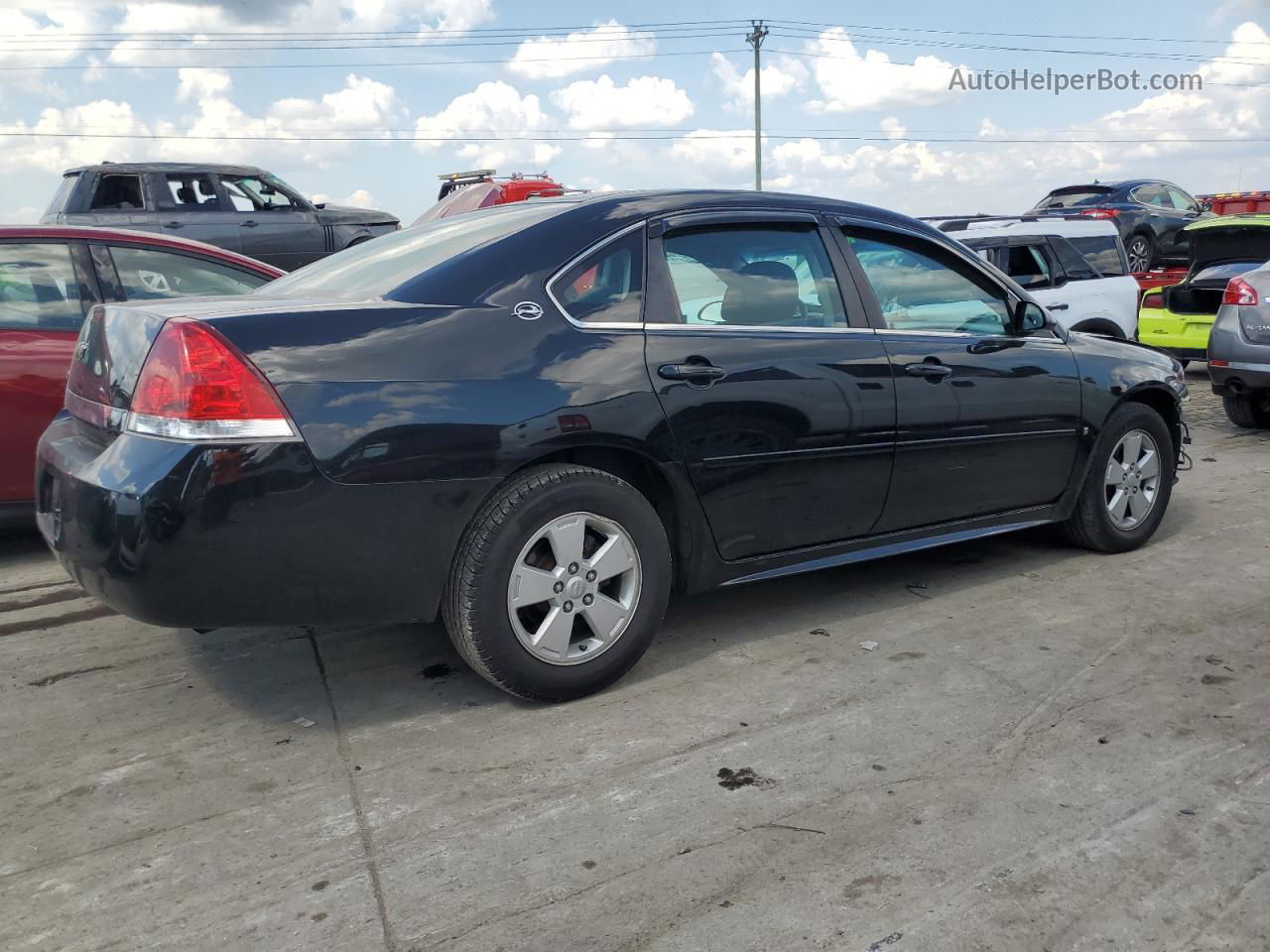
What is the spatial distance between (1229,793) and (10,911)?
2.95 meters

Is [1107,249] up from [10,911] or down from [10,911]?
up

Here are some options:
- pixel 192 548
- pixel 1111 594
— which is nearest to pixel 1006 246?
pixel 1111 594

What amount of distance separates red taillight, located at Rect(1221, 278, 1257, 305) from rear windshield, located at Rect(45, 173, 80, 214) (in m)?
11.9

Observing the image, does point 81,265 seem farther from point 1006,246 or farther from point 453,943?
point 1006,246

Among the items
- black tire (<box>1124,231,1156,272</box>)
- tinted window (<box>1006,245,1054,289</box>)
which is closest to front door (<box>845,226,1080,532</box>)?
tinted window (<box>1006,245,1054,289</box>)

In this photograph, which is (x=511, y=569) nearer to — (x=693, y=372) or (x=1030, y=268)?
(x=693, y=372)

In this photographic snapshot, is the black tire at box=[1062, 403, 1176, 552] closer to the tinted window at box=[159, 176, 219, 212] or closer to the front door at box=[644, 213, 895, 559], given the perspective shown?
the front door at box=[644, 213, 895, 559]

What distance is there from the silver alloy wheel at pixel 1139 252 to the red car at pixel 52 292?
54.9 feet

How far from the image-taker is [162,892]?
258cm

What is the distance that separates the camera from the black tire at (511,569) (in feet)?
11.0

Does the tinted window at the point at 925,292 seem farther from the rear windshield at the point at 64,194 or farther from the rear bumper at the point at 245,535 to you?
the rear windshield at the point at 64,194

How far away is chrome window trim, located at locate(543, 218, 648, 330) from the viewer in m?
3.56

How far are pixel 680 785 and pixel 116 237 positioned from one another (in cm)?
424

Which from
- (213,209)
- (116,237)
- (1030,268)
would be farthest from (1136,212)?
(116,237)
